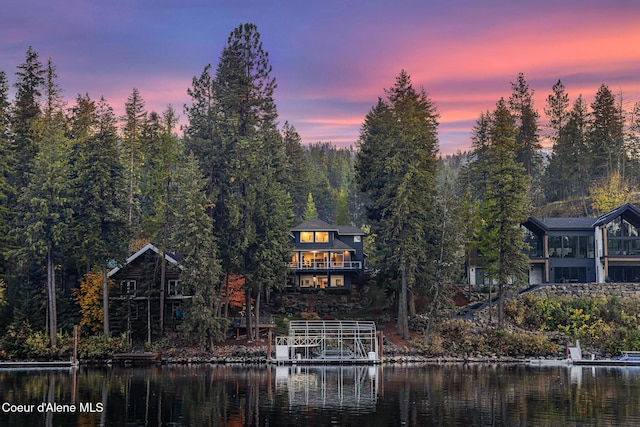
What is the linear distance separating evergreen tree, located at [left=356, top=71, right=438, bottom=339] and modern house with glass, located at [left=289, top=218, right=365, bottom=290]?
33.6ft

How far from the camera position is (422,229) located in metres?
60.7

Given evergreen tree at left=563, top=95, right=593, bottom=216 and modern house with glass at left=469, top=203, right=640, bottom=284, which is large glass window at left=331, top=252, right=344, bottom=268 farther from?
evergreen tree at left=563, top=95, right=593, bottom=216

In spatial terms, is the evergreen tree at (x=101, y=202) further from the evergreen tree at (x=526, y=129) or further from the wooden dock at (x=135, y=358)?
the evergreen tree at (x=526, y=129)

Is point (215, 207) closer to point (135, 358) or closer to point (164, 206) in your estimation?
point (164, 206)

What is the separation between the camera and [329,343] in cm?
5938

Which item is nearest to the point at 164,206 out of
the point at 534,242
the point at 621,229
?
the point at 534,242

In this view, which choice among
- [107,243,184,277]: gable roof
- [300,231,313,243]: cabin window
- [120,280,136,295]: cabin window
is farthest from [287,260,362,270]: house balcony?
[120,280,136,295]: cabin window

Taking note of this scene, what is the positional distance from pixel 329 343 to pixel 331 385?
15377 millimetres

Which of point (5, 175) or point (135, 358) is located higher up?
point (5, 175)

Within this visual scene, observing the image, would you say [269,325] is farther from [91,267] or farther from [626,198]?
[626,198]

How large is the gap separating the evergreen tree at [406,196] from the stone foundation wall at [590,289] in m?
13.6

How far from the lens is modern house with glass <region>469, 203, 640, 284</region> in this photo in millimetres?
70062

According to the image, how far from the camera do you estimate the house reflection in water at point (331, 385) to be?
1468 inches

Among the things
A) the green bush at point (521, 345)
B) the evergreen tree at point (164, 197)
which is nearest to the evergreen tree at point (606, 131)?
the green bush at point (521, 345)
